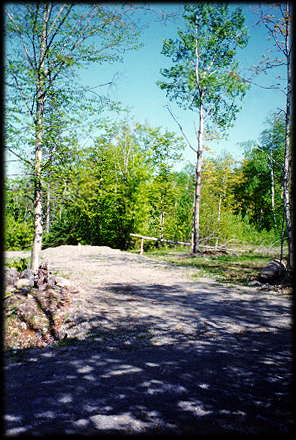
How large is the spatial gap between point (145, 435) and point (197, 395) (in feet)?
2.22

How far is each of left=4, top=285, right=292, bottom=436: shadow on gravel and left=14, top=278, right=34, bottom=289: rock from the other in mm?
1814

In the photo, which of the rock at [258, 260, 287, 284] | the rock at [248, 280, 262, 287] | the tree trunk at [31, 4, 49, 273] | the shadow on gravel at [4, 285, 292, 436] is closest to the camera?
the shadow on gravel at [4, 285, 292, 436]

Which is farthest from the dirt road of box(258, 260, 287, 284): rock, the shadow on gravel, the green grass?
the green grass

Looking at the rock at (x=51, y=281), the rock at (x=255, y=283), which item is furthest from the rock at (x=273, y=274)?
the rock at (x=51, y=281)

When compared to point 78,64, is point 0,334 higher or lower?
lower

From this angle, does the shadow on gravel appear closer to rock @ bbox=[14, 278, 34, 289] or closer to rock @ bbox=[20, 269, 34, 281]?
rock @ bbox=[14, 278, 34, 289]

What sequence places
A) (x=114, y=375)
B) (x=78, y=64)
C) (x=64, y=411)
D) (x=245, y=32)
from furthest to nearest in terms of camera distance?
(x=245, y=32) → (x=78, y=64) → (x=114, y=375) → (x=64, y=411)

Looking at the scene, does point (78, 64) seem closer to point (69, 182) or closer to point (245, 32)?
point (69, 182)

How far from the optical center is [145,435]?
188 cm

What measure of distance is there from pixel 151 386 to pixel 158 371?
33 centimetres

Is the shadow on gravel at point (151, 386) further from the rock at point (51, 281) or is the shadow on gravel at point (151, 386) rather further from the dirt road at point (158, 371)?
the rock at point (51, 281)

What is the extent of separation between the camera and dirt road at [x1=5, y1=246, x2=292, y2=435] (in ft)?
6.72

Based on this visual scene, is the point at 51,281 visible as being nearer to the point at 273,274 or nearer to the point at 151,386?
the point at 151,386

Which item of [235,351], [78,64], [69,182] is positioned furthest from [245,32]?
[235,351]
